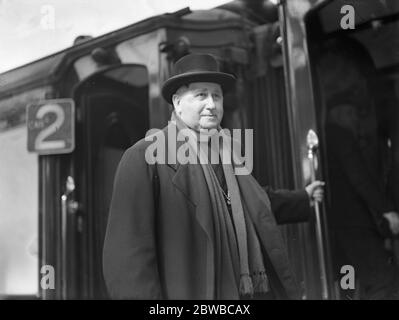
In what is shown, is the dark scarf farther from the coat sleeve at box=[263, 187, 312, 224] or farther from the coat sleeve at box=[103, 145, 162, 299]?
the coat sleeve at box=[103, 145, 162, 299]

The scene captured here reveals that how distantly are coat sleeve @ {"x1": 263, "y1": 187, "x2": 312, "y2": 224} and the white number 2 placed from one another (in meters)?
0.87

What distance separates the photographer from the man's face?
2164 mm

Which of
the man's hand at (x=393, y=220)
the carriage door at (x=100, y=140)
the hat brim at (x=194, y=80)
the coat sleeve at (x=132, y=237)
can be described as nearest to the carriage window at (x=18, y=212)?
the carriage door at (x=100, y=140)

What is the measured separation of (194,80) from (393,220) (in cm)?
89

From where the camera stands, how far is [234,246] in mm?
Result: 2076

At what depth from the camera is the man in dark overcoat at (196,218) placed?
6.58ft

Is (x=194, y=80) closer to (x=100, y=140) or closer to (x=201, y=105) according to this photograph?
(x=201, y=105)

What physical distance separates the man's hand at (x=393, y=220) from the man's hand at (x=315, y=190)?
242 mm

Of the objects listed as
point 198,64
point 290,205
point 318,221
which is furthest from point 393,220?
point 198,64

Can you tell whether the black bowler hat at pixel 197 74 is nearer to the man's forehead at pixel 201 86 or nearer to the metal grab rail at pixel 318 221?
the man's forehead at pixel 201 86

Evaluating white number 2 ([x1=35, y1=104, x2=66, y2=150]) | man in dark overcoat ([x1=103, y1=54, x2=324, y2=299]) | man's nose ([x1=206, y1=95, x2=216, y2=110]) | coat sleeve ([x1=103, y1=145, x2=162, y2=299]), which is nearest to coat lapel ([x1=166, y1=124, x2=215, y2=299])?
man in dark overcoat ([x1=103, y1=54, x2=324, y2=299])
